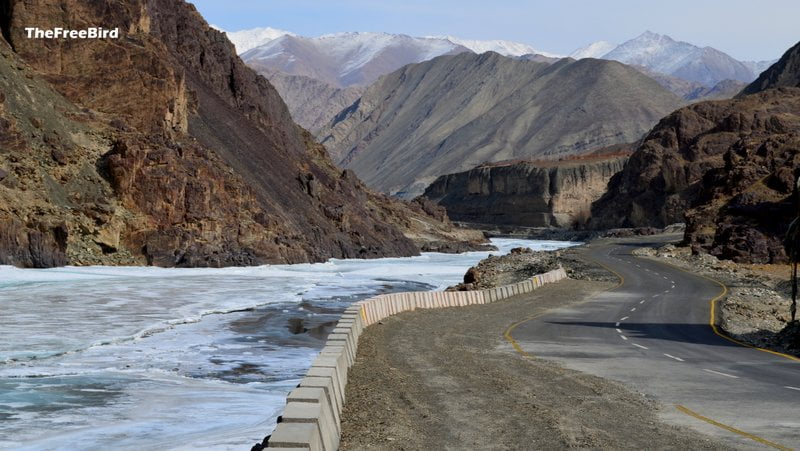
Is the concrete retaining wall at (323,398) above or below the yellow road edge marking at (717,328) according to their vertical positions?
above

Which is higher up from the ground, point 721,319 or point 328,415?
point 328,415

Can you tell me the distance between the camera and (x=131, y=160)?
61.7m

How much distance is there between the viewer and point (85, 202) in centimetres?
5872

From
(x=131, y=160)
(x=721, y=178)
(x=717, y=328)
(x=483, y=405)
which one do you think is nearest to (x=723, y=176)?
(x=721, y=178)

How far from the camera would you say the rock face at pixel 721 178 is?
69.8m

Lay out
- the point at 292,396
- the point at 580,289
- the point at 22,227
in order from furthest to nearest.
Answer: the point at 22,227 → the point at 580,289 → the point at 292,396

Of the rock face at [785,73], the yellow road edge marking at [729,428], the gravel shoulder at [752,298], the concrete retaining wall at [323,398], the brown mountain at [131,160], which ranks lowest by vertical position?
the gravel shoulder at [752,298]

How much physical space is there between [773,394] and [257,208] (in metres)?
60.5

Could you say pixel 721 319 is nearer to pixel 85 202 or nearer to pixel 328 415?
pixel 328 415

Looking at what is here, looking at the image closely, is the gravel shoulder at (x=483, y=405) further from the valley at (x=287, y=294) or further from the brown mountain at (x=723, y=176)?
the brown mountain at (x=723, y=176)

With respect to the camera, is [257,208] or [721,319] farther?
[257,208]

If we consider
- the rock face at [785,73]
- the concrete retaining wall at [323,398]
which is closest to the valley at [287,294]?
A: the concrete retaining wall at [323,398]

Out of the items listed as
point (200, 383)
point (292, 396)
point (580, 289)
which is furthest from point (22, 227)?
point (292, 396)

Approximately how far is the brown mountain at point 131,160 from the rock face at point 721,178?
35.0 metres
